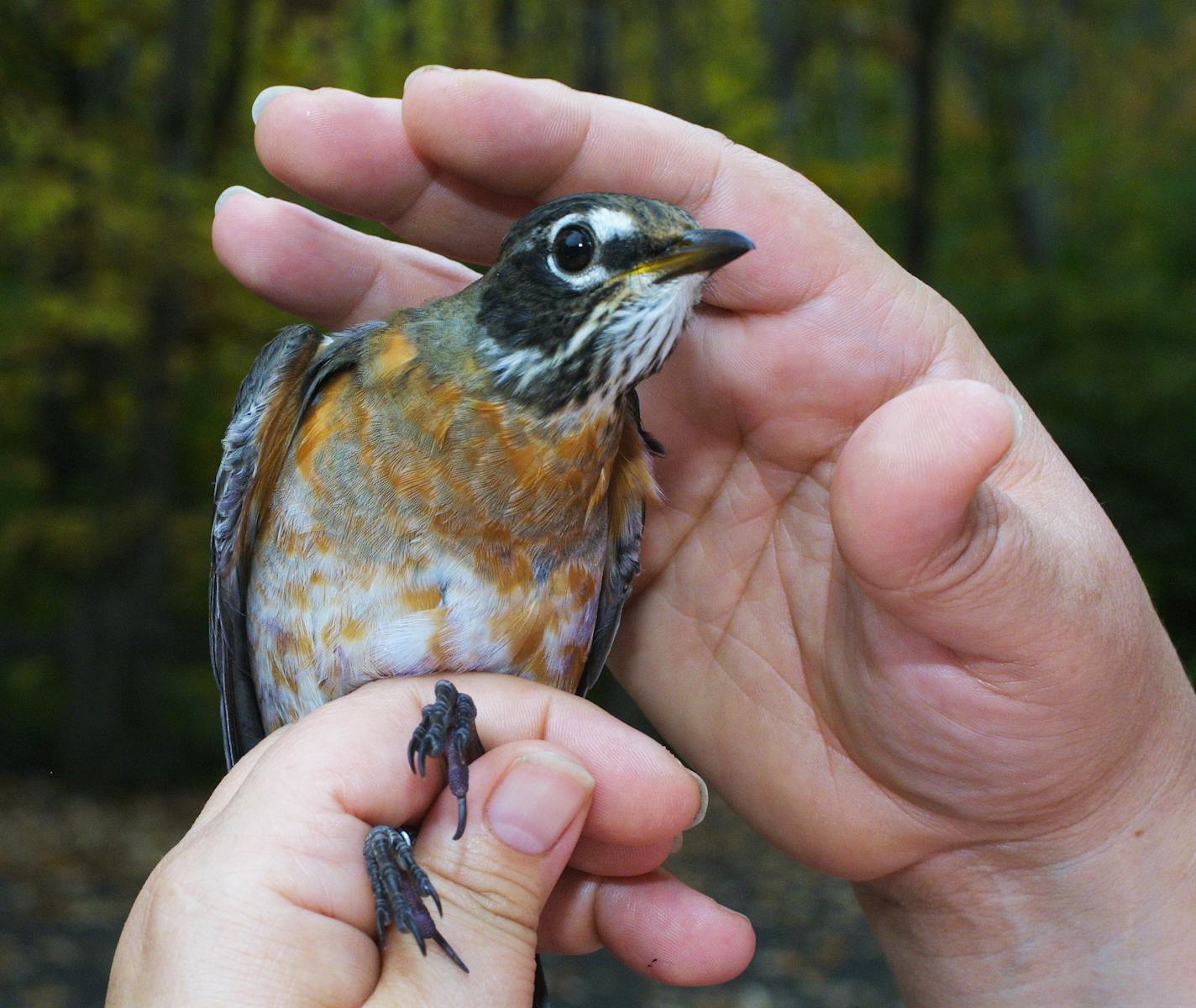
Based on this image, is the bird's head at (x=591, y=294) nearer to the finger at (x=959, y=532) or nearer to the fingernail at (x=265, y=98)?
the finger at (x=959, y=532)

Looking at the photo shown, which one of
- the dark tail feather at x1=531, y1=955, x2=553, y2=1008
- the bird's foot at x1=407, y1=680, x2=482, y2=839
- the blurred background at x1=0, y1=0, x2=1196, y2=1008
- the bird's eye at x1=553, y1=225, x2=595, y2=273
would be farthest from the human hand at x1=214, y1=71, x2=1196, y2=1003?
the blurred background at x1=0, y1=0, x2=1196, y2=1008

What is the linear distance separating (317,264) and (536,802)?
2.16m

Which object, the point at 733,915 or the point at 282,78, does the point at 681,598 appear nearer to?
the point at 733,915

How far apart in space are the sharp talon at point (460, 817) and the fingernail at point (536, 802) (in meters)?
0.06

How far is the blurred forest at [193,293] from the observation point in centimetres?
1073

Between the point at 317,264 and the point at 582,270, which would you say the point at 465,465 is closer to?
the point at 582,270

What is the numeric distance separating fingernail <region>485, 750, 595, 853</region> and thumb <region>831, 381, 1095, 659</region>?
2.87 feet

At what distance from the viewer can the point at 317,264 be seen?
393 centimetres

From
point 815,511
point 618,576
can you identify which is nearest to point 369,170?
point 618,576

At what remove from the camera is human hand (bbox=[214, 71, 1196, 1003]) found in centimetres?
256

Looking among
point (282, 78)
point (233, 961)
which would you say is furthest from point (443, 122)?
point (282, 78)

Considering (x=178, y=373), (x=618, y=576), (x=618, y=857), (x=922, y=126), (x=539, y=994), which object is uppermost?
(x=922, y=126)

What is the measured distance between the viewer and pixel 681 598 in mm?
3926

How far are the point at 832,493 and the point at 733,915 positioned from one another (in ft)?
5.04
